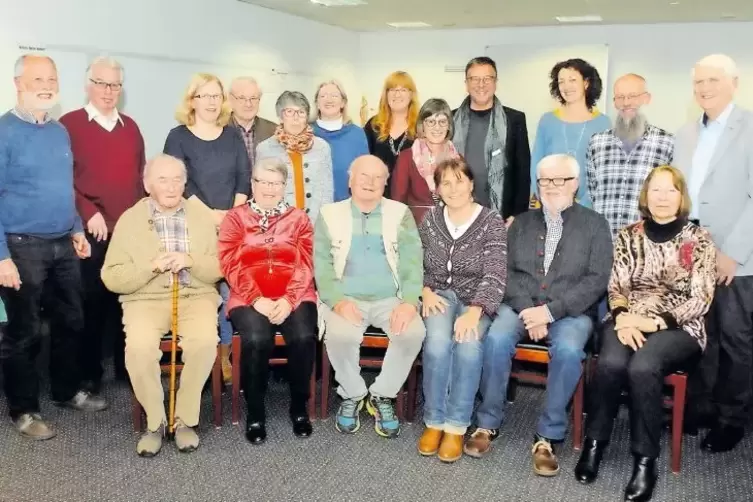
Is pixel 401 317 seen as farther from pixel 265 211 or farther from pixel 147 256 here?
pixel 147 256

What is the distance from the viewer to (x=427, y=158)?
381 centimetres

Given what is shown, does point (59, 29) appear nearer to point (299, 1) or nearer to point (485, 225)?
point (299, 1)

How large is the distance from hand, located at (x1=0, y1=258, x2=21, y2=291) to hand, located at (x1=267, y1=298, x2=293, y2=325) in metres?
1.10

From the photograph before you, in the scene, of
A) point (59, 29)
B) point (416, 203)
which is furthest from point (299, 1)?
point (416, 203)

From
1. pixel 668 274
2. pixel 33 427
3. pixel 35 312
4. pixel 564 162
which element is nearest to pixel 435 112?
pixel 564 162

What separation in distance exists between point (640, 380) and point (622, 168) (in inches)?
43.8

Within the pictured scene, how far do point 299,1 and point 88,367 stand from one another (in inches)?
215

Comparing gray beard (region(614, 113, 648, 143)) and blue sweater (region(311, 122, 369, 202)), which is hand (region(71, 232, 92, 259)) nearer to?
blue sweater (region(311, 122, 369, 202))

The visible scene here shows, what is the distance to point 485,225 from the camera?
3312 millimetres

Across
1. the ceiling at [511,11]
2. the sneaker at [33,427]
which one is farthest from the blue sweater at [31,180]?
the ceiling at [511,11]

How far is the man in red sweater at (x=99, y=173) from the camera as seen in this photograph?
352 cm

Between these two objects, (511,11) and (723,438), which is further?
(511,11)

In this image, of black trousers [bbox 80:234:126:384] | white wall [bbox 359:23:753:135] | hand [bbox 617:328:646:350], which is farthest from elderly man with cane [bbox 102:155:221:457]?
white wall [bbox 359:23:753:135]

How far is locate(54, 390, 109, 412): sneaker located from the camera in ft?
11.7
